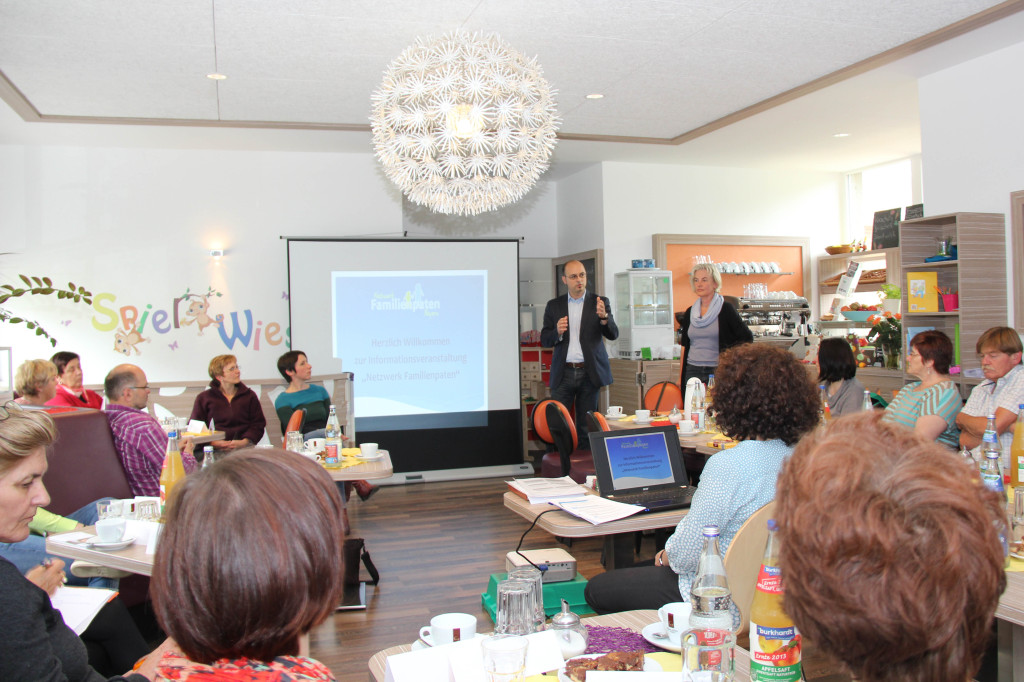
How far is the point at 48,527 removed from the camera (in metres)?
2.79

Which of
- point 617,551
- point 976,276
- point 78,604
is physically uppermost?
point 976,276

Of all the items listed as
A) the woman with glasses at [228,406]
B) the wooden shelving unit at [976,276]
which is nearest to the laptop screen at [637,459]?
the wooden shelving unit at [976,276]

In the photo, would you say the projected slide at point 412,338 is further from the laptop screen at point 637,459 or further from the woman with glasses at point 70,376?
the laptop screen at point 637,459

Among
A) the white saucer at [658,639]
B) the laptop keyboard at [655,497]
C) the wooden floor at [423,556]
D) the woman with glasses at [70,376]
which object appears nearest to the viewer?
the white saucer at [658,639]

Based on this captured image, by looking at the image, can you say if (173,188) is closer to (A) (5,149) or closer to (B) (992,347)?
(A) (5,149)

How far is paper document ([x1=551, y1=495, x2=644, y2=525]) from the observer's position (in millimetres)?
2428

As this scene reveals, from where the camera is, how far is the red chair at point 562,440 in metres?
4.87

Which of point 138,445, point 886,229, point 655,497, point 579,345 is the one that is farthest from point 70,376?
point 886,229

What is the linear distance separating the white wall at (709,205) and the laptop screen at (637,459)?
546cm

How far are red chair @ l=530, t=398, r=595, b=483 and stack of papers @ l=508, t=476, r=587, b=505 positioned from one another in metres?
1.86

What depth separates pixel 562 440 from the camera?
4.91 m

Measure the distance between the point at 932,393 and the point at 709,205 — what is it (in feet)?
17.6

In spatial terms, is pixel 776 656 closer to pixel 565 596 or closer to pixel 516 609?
pixel 516 609

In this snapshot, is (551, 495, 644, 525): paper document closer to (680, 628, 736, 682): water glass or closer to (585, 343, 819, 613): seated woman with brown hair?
(585, 343, 819, 613): seated woman with brown hair
